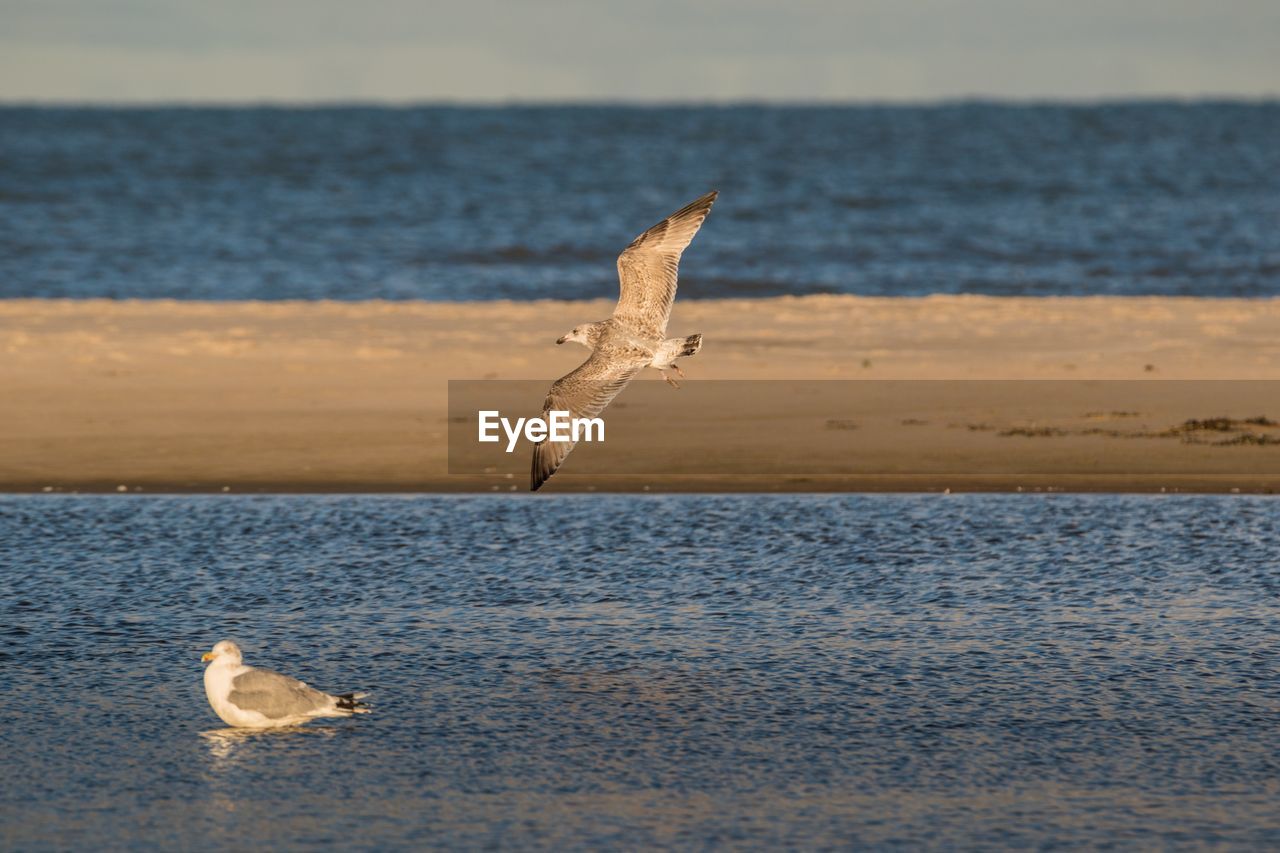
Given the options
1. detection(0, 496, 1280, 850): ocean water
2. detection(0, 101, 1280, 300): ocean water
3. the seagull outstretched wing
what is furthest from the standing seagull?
detection(0, 101, 1280, 300): ocean water

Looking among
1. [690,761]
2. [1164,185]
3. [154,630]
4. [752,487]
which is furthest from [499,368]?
[1164,185]

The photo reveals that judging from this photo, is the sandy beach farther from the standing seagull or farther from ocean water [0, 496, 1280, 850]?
the standing seagull

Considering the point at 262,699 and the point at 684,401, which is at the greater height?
the point at 684,401

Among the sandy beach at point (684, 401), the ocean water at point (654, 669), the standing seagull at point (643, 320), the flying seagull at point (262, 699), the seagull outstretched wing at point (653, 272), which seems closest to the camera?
the ocean water at point (654, 669)

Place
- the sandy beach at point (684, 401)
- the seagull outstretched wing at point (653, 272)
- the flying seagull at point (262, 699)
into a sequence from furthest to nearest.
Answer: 1. the sandy beach at point (684, 401)
2. the seagull outstretched wing at point (653, 272)
3. the flying seagull at point (262, 699)

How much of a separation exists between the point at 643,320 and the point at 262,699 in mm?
4304

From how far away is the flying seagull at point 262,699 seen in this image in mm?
8445

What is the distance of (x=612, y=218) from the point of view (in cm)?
4656

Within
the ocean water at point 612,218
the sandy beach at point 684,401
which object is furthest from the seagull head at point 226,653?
the ocean water at point 612,218

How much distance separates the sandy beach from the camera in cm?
1469

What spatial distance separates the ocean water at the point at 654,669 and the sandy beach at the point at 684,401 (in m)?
1.08

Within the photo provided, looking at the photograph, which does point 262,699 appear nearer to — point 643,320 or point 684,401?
point 643,320

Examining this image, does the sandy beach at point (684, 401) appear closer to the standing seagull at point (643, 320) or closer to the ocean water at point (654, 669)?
the ocean water at point (654, 669)

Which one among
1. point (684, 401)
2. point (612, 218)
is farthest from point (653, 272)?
point (612, 218)
